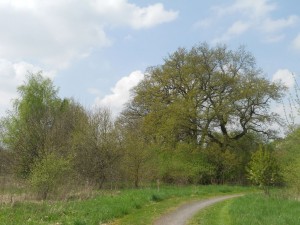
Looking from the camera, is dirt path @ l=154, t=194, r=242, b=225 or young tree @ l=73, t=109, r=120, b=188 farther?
young tree @ l=73, t=109, r=120, b=188

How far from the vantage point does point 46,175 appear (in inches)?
1001

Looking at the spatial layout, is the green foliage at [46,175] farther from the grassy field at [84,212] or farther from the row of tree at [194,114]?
the row of tree at [194,114]

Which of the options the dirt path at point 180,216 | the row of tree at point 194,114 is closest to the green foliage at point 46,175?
the dirt path at point 180,216

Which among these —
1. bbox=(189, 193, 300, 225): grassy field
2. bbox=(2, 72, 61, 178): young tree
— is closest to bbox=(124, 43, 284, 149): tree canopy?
bbox=(2, 72, 61, 178): young tree

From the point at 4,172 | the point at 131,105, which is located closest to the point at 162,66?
the point at 131,105

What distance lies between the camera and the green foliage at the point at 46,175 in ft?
83.4

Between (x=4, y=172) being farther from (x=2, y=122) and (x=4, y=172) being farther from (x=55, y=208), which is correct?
(x=55, y=208)

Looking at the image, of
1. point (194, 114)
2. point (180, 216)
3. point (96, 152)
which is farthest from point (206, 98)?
point (180, 216)

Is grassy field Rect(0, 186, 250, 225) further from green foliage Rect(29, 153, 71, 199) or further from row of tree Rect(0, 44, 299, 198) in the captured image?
row of tree Rect(0, 44, 299, 198)

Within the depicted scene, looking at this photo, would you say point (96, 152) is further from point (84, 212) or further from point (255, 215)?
point (255, 215)

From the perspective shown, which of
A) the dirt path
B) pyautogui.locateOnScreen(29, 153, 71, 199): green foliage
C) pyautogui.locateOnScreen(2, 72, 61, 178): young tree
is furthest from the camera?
pyautogui.locateOnScreen(2, 72, 61, 178): young tree

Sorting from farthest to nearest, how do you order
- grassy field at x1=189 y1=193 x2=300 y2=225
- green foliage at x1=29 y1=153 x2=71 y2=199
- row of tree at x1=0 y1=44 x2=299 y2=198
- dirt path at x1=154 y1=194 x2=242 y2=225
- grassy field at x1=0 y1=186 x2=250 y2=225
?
1. row of tree at x1=0 y1=44 x2=299 y2=198
2. green foliage at x1=29 y1=153 x2=71 y2=199
3. dirt path at x1=154 y1=194 x2=242 y2=225
4. grassy field at x1=189 y1=193 x2=300 y2=225
5. grassy field at x1=0 y1=186 x2=250 y2=225

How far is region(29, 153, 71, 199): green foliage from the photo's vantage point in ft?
83.4

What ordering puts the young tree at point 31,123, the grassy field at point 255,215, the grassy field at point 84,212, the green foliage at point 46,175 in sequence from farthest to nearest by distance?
the young tree at point 31,123, the green foliage at point 46,175, the grassy field at point 255,215, the grassy field at point 84,212
